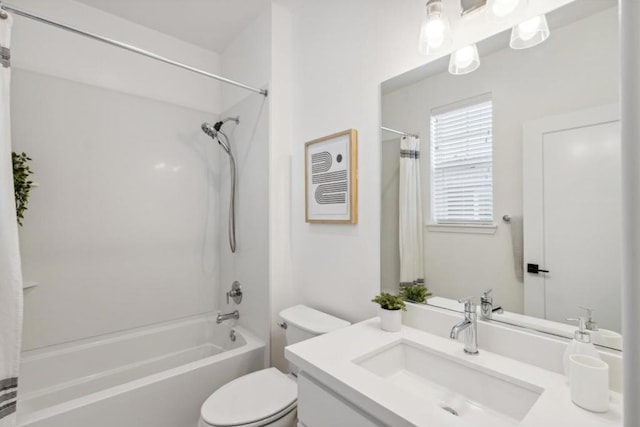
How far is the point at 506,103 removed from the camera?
1.08 metres

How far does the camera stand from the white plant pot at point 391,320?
1257 millimetres

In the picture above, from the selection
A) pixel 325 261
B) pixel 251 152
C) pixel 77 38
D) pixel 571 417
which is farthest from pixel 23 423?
pixel 77 38

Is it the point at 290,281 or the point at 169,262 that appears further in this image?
the point at 169,262

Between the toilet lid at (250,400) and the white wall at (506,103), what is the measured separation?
2.79 ft

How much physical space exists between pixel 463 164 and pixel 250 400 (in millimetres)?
1360

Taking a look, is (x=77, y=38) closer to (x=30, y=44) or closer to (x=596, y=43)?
(x=30, y=44)

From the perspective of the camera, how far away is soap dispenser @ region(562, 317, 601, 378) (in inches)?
32.3

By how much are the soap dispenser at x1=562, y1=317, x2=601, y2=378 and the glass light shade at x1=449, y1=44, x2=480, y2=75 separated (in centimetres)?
91

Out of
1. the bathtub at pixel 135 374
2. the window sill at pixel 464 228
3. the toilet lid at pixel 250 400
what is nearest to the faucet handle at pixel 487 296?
the window sill at pixel 464 228

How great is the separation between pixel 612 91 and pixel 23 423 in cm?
231

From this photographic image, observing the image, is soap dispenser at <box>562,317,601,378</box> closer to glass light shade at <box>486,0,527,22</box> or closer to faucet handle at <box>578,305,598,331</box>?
faucet handle at <box>578,305,598,331</box>

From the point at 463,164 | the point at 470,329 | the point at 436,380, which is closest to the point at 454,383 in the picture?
the point at 436,380

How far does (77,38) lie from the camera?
200cm

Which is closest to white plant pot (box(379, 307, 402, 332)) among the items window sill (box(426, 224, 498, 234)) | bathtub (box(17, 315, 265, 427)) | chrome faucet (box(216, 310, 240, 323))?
window sill (box(426, 224, 498, 234))
